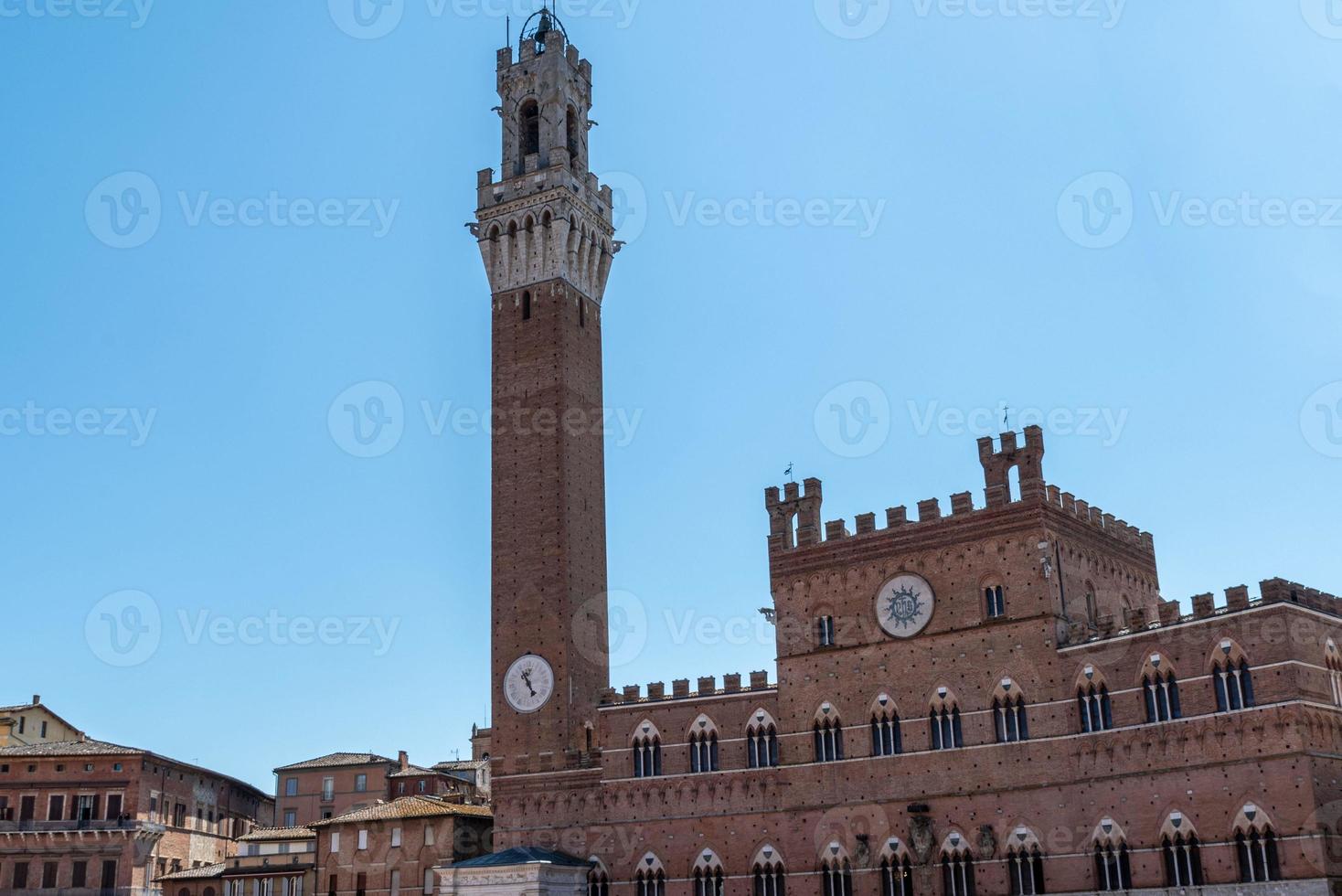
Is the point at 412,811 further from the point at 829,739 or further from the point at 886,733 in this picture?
the point at 886,733

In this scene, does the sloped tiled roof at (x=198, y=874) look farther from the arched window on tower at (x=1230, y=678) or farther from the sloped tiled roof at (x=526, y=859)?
the arched window on tower at (x=1230, y=678)

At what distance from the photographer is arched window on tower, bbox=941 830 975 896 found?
43719mm

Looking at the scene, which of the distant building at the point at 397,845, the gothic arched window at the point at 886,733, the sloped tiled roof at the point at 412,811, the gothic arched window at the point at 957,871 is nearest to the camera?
the gothic arched window at the point at 957,871

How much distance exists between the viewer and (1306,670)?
3875 centimetres

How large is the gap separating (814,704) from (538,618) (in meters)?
12.7

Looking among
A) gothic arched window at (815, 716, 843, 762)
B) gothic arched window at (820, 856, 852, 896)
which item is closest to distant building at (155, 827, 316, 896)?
gothic arched window at (820, 856, 852, 896)

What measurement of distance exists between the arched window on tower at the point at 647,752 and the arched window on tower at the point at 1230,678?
20.6 meters

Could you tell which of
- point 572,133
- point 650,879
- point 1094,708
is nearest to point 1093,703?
point 1094,708

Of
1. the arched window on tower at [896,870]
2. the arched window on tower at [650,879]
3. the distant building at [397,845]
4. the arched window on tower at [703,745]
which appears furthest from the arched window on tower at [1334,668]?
the distant building at [397,845]

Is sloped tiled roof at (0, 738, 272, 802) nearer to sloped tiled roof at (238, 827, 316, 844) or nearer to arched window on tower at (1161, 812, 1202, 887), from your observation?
sloped tiled roof at (238, 827, 316, 844)

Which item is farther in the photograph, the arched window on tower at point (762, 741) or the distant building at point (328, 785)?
the distant building at point (328, 785)

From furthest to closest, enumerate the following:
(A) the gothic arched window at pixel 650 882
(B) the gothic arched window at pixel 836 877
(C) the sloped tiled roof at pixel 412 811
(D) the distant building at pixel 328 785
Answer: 1. (D) the distant building at pixel 328 785
2. (C) the sloped tiled roof at pixel 412 811
3. (A) the gothic arched window at pixel 650 882
4. (B) the gothic arched window at pixel 836 877

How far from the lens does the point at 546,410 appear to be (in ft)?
191

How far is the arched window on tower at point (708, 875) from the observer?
48.8 m
